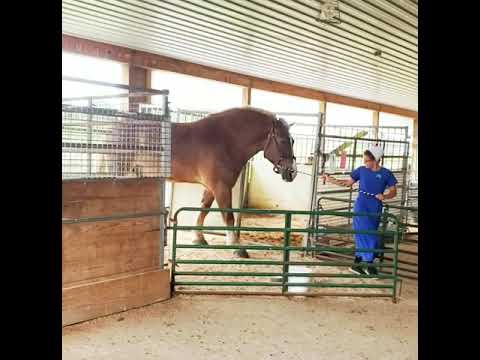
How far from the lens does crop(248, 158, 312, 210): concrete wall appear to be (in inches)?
354

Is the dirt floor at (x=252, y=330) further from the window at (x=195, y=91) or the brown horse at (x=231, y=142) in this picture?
the window at (x=195, y=91)

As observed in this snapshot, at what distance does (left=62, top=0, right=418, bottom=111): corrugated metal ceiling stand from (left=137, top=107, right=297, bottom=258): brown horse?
65.3 inches

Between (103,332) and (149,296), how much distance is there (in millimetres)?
661

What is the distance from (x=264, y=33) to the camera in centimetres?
713

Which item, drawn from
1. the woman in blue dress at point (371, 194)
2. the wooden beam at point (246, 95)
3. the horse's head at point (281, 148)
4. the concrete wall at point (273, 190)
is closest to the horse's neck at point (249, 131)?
the horse's head at point (281, 148)

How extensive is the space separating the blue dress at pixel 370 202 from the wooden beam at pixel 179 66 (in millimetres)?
5741

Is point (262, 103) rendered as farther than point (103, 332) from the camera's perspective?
Yes

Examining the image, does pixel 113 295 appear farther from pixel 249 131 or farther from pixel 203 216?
pixel 249 131

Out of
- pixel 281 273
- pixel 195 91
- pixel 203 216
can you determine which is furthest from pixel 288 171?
pixel 195 91

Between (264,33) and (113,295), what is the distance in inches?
210

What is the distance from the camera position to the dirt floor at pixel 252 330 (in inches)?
117
